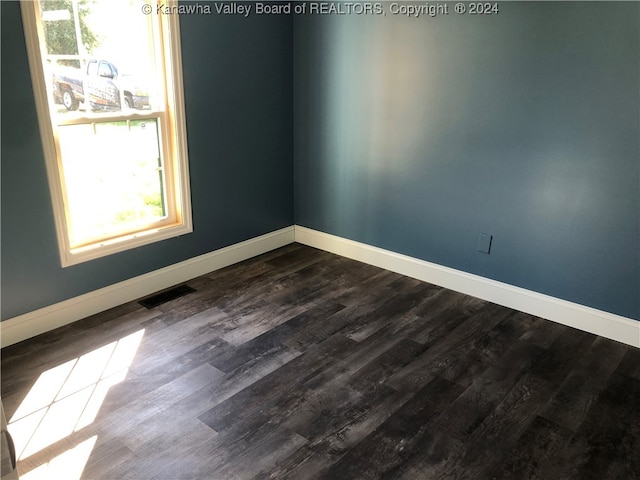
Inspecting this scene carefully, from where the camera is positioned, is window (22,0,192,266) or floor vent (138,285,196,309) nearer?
window (22,0,192,266)

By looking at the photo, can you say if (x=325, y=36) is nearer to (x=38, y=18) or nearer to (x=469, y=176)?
(x=469, y=176)

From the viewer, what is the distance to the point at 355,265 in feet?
12.4

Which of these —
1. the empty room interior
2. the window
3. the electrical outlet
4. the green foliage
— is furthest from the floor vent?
the electrical outlet

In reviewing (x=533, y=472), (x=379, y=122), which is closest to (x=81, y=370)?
(x=533, y=472)

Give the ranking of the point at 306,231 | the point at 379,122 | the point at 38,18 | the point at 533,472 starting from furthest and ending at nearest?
the point at 306,231 → the point at 379,122 → the point at 38,18 → the point at 533,472

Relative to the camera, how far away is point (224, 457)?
198cm

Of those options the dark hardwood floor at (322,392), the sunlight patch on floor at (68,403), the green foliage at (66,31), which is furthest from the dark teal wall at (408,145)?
the sunlight patch on floor at (68,403)

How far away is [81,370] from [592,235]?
2726 mm

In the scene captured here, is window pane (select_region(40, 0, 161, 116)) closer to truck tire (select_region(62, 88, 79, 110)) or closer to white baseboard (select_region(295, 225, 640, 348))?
truck tire (select_region(62, 88, 79, 110))

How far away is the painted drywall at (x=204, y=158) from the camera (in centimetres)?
251

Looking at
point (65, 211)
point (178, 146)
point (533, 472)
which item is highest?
point (178, 146)

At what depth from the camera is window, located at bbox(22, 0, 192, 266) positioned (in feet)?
8.45

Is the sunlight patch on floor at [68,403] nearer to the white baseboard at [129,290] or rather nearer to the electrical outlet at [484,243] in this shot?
the white baseboard at [129,290]

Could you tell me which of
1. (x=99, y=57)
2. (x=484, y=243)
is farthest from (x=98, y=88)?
(x=484, y=243)
